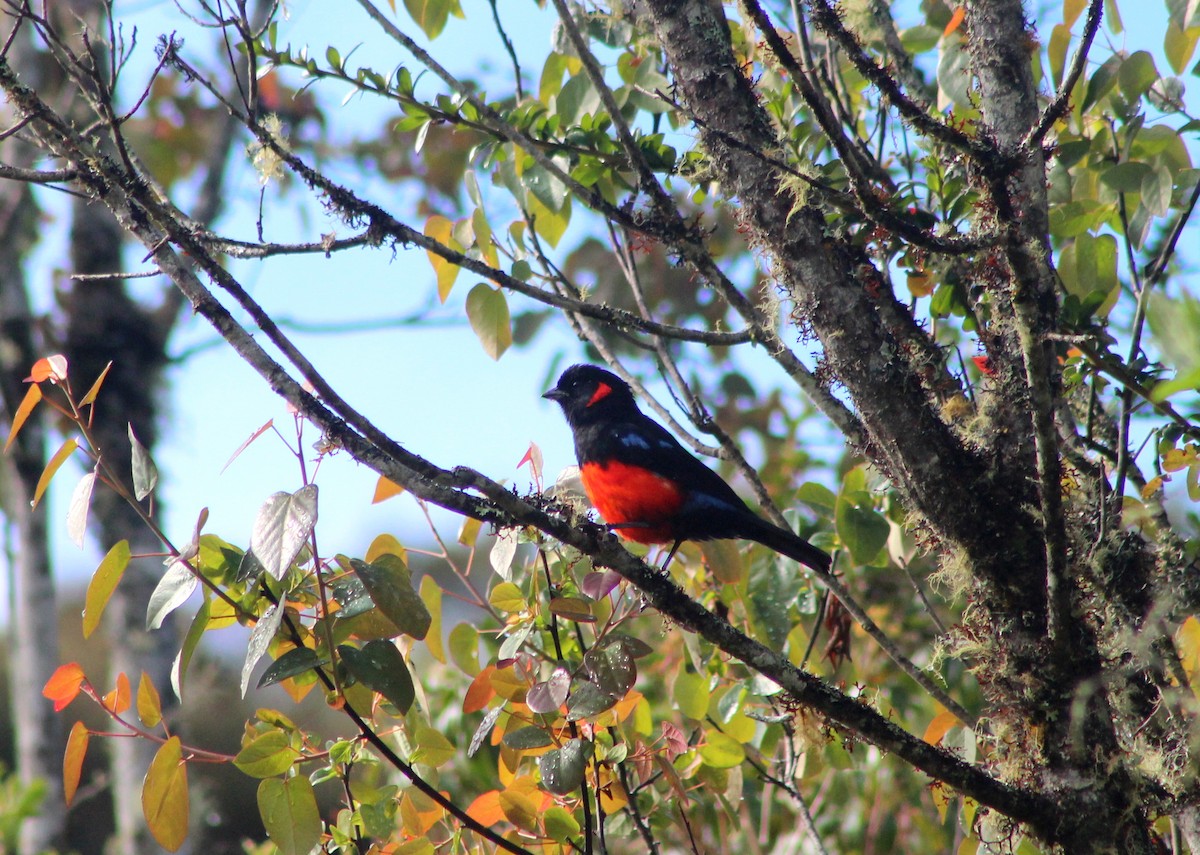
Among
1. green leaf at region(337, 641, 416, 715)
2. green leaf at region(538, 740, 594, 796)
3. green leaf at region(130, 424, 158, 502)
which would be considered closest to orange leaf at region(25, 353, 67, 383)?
green leaf at region(130, 424, 158, 502)

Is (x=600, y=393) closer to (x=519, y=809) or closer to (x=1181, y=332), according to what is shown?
(x=519, y=809)

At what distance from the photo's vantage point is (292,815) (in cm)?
193

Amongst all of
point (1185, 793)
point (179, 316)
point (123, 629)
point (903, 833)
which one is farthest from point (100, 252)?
point (1185, 793)

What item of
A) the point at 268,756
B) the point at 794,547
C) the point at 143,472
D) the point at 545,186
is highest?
the point at 545,186

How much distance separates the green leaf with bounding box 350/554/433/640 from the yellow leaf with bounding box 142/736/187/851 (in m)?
0.43

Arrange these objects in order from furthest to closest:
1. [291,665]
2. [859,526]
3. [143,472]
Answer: [859,526] → [143,472] → [291,665]

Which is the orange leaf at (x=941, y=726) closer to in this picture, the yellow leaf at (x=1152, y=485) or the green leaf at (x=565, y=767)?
the yellow leaf at (x=1152, y=485)

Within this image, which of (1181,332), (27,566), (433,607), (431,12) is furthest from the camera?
(27,566)

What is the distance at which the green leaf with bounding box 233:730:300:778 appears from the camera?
6.29 ft

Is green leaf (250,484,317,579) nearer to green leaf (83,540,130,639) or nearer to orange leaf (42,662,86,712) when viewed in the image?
green leaf (83,540,130,639)

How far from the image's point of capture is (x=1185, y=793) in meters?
2.04

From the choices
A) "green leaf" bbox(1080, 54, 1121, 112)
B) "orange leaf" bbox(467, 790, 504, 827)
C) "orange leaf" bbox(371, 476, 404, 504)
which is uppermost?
"green leaf" bbox(1080, 54, 1121, 112)

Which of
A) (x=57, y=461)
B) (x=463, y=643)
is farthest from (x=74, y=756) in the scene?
(x=463, y=643)

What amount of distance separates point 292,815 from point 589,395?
2.94 m
